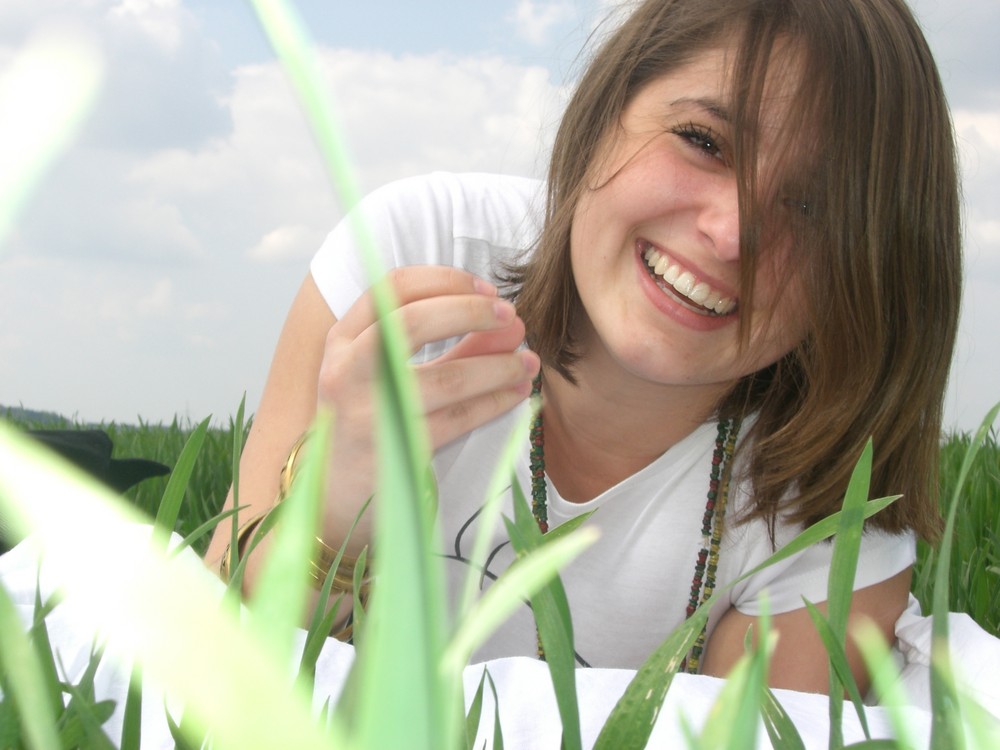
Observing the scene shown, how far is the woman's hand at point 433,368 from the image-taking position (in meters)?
0.94

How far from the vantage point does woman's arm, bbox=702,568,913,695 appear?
4.78ft

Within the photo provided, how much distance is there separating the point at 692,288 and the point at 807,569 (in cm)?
59

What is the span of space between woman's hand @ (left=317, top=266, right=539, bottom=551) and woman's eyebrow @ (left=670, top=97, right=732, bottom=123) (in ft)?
1.25

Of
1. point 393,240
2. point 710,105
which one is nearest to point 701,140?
point 710,105

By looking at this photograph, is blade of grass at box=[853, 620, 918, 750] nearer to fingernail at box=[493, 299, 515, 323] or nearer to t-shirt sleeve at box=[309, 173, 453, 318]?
fingernail at box=[493, 299, 515, 323]

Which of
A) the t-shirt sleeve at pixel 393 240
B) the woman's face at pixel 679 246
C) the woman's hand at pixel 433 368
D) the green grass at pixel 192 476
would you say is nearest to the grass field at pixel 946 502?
the green grass at pixel 192 476

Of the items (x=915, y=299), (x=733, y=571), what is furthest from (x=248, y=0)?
(x=733, y=571)

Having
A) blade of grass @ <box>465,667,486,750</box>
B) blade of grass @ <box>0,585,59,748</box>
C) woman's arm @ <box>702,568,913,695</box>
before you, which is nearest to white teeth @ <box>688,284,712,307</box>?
woman's arm @ <box>702,568,913,695</box>

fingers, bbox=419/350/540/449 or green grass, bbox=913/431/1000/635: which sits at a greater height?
fingers, bbox=419/350/540/449

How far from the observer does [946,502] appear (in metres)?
2.07

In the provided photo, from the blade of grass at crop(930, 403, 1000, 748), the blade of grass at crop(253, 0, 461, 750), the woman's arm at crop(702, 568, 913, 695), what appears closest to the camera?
the blade of grass at crop(253, 0, 461, 750)

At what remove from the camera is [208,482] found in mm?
2156

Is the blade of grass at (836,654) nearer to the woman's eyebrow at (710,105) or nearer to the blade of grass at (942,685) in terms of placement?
the blade of grass at (942,685)

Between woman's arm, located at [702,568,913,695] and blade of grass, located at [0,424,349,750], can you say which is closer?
blade of grass, located at [0,424,349,750]
